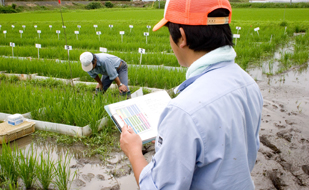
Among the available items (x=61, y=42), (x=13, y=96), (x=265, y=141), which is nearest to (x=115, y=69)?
(x=13, y=96)

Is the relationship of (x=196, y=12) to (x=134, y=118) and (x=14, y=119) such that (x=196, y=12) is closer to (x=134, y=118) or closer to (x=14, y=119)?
(x=134, y=118)

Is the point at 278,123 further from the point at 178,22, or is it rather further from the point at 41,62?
the point at 41,62

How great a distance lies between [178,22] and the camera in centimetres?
86

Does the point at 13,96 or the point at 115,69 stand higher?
the point at 115,69

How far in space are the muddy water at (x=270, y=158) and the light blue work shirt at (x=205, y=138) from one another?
1204 mm

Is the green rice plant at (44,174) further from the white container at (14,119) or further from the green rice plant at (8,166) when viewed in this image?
the white container at (14,119)

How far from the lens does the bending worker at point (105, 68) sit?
131 inches

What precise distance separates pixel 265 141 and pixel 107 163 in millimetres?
1484

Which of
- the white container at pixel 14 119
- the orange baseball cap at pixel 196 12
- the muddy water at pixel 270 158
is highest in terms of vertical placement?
the orange baseball cap at pixel 196 12

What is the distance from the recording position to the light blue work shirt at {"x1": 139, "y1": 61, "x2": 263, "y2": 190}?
72cm

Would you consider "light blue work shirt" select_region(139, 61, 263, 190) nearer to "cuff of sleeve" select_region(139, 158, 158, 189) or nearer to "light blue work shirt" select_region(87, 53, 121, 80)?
"cuff of sleeve" select_region(139, 158, 158, 189)

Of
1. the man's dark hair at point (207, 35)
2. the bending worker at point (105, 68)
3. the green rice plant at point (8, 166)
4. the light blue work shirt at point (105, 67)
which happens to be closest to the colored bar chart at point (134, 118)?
the man's dark hair at point (207, 35)

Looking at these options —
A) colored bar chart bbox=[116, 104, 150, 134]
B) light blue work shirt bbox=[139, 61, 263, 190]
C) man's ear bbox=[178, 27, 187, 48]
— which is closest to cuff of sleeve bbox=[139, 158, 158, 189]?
light blue work shirt bbox=[139, 61, 263, 190]

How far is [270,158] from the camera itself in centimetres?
224
